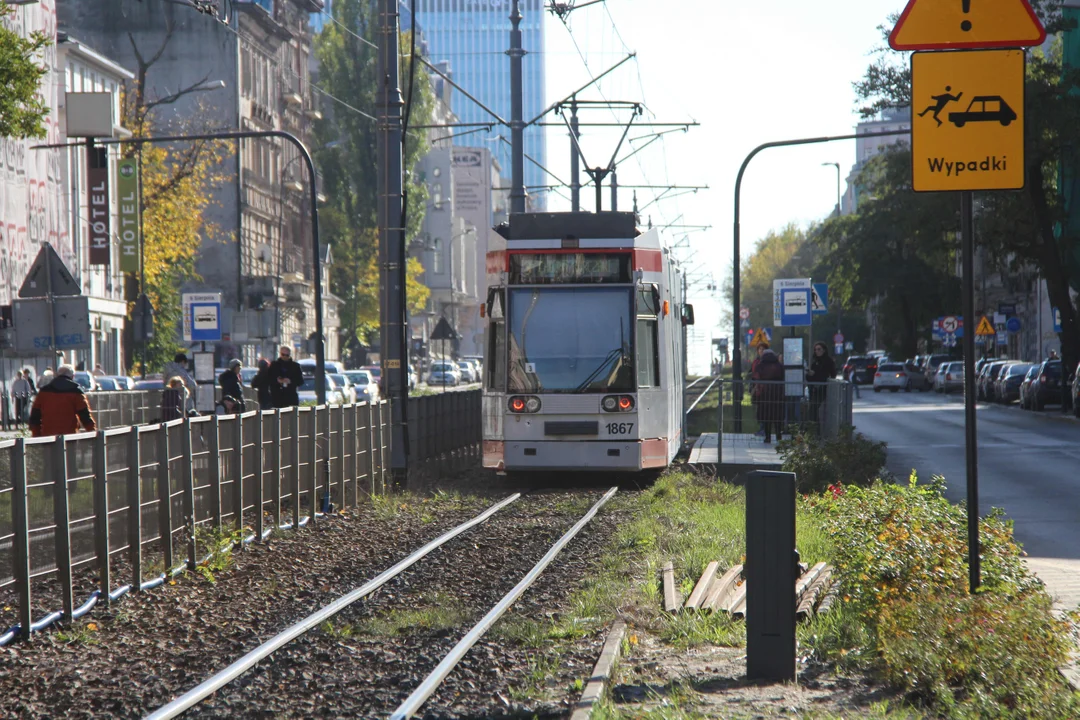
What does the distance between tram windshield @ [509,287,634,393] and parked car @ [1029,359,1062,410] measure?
2928cm

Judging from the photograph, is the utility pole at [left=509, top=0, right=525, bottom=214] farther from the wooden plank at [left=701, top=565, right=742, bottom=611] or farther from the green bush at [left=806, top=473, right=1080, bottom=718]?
the green bush at [left=806, top=473, right=1080, bottom=718]

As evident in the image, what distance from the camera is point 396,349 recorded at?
68.5 ft

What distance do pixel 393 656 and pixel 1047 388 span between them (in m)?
40.5

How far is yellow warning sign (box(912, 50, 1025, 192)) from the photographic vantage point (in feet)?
25.3

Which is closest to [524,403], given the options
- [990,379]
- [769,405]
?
[769,405]

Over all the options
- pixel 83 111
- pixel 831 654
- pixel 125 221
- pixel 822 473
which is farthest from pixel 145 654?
pixel 125 221

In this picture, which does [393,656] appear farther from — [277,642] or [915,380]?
[915,380]

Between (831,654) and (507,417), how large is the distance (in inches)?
474

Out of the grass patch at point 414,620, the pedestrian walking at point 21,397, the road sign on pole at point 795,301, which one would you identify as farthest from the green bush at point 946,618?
the pedestrian walking at point 21,397

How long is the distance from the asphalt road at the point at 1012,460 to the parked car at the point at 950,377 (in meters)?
18.3

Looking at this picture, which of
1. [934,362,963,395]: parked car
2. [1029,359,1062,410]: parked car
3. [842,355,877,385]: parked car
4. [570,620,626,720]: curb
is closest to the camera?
[570,620,626,720]: curb

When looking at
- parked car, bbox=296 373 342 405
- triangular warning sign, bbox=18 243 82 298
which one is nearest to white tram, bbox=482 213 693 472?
triangular warning sign, bbox=18 243 82 298

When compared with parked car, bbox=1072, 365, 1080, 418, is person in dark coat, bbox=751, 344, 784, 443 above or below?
above

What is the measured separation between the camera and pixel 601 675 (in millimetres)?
7406
